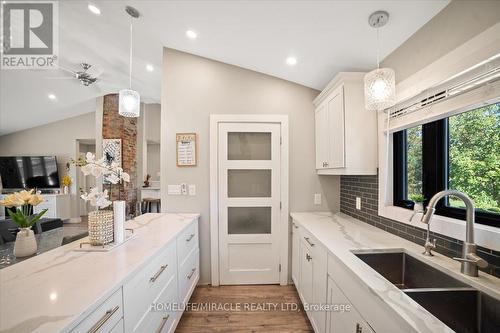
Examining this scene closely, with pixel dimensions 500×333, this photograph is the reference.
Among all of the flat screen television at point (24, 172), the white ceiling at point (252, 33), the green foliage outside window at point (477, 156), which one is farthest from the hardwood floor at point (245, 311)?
the flat screen television at point (24, 172)

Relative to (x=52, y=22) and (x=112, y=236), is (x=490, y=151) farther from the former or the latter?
(x=52, y=22)

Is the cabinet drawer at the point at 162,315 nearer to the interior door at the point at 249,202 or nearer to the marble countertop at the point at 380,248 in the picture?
the interior door at the point at 249,202

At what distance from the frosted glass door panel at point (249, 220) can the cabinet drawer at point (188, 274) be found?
Answer: 1.75 feet

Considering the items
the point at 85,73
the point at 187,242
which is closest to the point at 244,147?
the point at 187,242

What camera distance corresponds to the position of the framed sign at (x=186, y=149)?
246cm

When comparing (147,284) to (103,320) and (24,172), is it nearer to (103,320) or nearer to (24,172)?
(103,320)

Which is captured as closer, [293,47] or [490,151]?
[490,151]

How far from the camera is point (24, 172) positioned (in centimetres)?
564

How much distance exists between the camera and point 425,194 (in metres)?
1.46

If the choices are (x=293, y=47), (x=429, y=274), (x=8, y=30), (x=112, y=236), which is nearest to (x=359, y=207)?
(x=429, y=274)

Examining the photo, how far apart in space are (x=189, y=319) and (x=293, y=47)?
2818 mm

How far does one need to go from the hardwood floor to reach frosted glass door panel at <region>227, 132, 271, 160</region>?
1.59 metres

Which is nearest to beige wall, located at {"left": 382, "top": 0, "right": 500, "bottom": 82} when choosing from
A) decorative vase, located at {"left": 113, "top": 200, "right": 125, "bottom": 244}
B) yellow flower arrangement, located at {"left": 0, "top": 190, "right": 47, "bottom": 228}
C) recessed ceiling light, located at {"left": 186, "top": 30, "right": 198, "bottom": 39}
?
recessed ceiling light, located at {"left": 186, "top": 30, "right": 198, "bottom": 39}

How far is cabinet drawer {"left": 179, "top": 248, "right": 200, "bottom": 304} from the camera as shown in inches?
72.1
